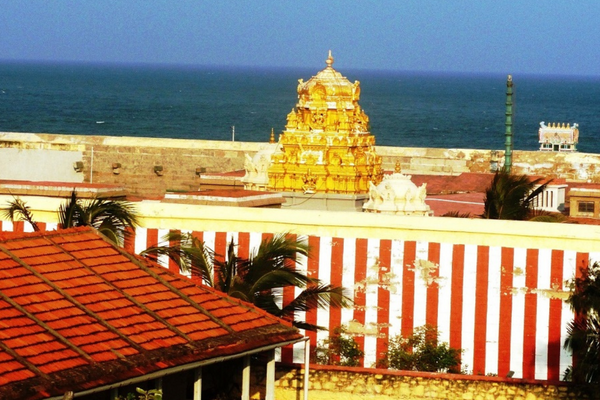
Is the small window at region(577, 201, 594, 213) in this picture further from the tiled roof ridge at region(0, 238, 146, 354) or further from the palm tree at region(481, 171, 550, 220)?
the tiled roof ridge at region(0, 238, 146, 354)

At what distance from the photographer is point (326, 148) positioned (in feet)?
139

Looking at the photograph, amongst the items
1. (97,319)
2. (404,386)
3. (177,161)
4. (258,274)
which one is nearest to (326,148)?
(258,274)

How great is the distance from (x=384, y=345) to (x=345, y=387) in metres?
4.76

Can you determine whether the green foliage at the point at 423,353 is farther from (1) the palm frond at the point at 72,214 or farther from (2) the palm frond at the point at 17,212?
(2) the palm frond at the point at 17,212

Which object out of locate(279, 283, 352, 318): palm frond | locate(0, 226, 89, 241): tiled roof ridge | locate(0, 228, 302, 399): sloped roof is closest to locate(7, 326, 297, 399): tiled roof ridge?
locate(0, 228, 302, 399): sloped roof

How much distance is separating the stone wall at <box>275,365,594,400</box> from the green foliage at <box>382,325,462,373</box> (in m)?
3.68

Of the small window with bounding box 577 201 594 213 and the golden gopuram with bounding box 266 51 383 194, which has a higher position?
the golden gopuram with bounding box 266 51 383 194

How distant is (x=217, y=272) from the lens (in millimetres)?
24016

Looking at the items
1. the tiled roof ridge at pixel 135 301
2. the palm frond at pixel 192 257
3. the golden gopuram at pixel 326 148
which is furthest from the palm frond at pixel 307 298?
the golden gopuram at pixel 326 148

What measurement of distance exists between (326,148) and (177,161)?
67.4 ft

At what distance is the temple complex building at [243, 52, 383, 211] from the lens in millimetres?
42188

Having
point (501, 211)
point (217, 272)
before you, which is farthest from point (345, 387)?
point (501, 211)

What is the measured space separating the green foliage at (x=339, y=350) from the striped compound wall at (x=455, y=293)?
138mm

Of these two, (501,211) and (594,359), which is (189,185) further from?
(594,359)
